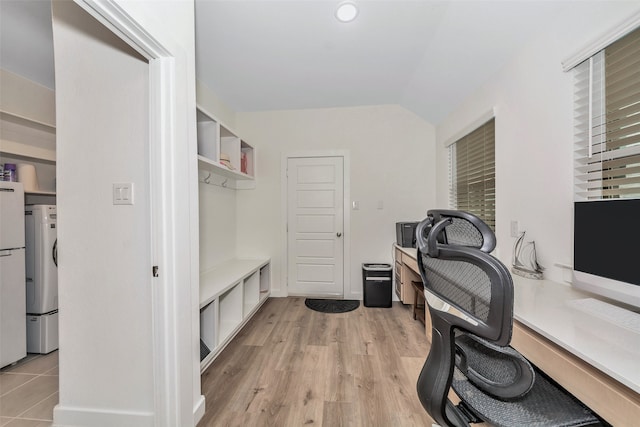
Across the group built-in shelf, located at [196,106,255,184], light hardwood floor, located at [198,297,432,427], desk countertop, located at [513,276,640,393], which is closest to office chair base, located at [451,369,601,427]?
desk countertop, located at [513,276,640,393]

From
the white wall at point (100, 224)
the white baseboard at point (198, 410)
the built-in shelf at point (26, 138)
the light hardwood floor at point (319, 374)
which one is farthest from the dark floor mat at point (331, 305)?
the built-in shelf at point (26, 138)

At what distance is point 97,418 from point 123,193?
1240mm

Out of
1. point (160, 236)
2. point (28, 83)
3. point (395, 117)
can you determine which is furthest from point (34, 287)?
point (395, 117)

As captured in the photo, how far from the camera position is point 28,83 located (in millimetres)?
2318

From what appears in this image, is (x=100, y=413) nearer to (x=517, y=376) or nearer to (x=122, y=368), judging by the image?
(x=122, y=368)

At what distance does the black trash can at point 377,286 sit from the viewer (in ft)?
10.2

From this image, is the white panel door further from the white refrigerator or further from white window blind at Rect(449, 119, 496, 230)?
the white refrigerator

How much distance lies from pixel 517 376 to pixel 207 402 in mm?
1719

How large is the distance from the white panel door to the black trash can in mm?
433

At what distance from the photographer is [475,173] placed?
2.49 metres

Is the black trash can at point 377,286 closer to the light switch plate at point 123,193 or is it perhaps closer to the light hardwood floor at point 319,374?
the light hardwood floor at point 319,374

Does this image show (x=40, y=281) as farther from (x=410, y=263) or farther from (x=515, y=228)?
(x=515, y=228)

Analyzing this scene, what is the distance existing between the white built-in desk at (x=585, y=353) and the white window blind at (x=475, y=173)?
4.34 ft

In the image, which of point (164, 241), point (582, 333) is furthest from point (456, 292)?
point (164, 241)
